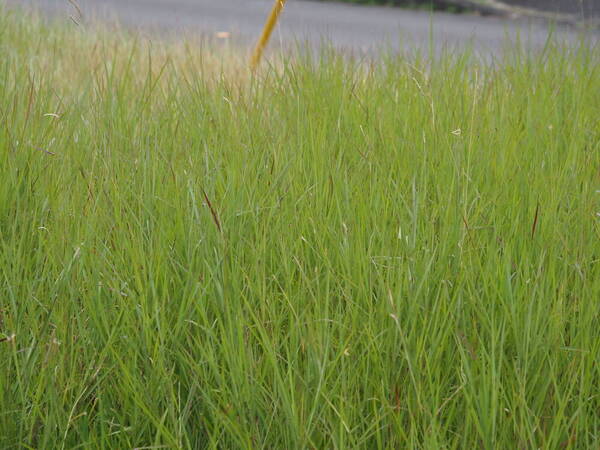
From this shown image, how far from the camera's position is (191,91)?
2594 millimetres

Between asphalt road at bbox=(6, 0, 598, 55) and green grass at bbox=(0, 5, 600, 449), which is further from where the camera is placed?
asphalt road at bbox=(6, 0, 598, 55)

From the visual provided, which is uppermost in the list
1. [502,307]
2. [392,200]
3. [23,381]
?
[392,200]

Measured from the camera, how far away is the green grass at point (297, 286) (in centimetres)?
144

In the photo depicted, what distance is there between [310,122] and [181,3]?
8689mm

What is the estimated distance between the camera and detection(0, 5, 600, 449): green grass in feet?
4.73

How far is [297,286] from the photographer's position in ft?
5.65

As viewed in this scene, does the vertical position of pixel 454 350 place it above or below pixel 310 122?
below

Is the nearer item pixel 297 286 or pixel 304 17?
pixel 297 286

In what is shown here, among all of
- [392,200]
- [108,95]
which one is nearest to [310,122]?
[392,200]

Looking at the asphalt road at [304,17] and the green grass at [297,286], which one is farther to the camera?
the asphalt road at [304,17]

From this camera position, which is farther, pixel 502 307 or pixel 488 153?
pixel 488 153

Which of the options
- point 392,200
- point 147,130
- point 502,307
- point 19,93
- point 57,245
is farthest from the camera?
point 19,93

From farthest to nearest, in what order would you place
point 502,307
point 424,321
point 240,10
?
point 240,10 → point 502,307 → point 424,321

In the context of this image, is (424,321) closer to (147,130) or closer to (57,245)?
(57,245)
